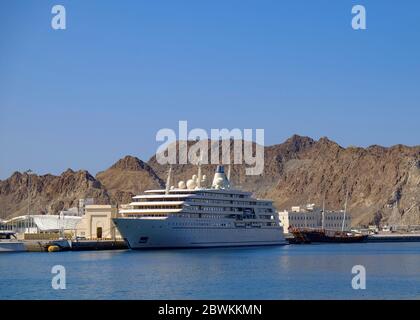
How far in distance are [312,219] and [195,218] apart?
7230 cm

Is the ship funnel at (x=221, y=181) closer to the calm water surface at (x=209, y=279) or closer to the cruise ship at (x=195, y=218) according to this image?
the cruise ship at (x=195, y=218)

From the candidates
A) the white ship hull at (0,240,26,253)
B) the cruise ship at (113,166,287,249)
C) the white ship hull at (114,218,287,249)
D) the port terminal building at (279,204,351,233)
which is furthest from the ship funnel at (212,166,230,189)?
the port terminal building at (279,204,351,233)

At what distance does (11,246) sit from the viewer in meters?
105

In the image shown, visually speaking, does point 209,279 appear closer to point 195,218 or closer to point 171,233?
point 171,233

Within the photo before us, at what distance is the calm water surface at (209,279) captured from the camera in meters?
45.2

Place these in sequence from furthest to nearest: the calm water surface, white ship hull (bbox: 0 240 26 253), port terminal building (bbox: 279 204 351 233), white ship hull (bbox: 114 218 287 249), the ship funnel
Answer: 1. port terminal building (bbox: 279 204 351 233)
2. the ship funnel
3. white ship hull (bbox: 0 240 26 253)
4. white ship hull (bbox: 114 218 287 249)
5. the calm water surface

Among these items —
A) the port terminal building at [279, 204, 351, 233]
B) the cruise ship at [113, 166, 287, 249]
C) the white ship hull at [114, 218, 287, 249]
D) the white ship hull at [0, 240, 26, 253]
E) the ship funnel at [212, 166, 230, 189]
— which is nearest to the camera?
the white ship hull at [114, 218, 287, 249]

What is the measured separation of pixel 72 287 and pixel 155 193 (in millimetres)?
48433

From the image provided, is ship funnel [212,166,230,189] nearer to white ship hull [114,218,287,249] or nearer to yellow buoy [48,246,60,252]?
white ship hull [114,218,287,249]

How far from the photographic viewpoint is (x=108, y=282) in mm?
51750

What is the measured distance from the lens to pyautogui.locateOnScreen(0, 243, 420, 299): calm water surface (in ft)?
148

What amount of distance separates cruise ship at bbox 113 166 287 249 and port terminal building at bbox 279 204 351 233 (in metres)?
43.7
